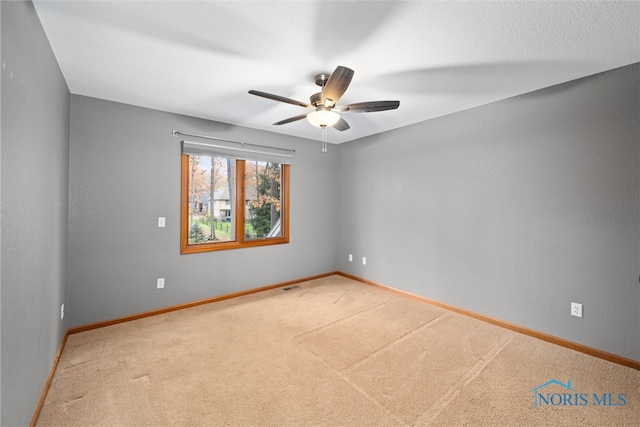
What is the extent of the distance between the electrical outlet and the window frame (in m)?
3.37

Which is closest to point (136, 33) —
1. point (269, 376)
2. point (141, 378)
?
point (141, 378)

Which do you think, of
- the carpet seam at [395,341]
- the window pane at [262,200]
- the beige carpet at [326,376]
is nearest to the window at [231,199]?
the window pane at [262,200]

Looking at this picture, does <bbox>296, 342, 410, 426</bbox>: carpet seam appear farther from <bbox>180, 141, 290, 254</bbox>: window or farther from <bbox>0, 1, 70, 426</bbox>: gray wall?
<bbox>180, 141, 290, 254</bbox>: window

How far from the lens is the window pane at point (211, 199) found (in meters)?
3.48

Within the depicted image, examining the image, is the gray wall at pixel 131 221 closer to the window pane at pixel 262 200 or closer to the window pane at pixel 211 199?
the window pane at pixel 211 199

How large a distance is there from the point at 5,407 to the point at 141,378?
87 cm

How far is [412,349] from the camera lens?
2.41 meters

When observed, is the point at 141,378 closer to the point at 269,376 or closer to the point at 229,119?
the point at 269,376

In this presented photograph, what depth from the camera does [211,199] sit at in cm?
362

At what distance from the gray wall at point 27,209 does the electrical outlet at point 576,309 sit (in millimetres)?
3862

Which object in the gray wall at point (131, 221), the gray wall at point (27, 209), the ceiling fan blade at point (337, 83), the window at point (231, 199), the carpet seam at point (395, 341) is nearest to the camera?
the gray wall at point (27, 209)

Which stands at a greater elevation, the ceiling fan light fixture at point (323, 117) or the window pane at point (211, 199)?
the ceiling fan light fixture at point (323, 117)

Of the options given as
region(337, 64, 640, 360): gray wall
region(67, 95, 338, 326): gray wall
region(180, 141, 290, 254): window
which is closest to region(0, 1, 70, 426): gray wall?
region(67, 95, 338, 326): gray wall

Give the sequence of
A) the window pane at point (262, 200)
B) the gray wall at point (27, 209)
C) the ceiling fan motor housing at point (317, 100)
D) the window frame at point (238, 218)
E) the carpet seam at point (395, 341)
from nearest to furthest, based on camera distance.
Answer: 1. the gray wall at point (27, 209)
2. the carpet seam at point (395, 341)
3. the ceiling fan motor housing at point (317, 100)
4. the window frame at point (238, 218)
5. the window pane at point (262, 200)
